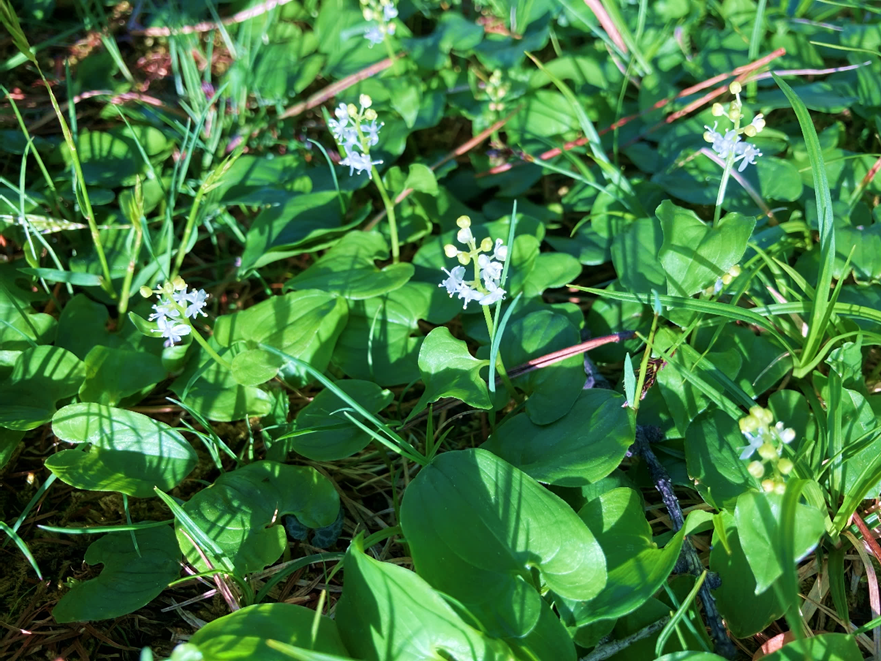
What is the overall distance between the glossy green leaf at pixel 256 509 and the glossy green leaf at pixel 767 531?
2.87 ft

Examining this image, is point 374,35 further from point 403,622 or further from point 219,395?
point 403,622

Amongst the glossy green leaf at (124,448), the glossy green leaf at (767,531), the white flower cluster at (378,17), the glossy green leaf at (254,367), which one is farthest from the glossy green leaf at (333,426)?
the white flower cluster at (378,17)

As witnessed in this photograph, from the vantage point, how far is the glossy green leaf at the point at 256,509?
148cm

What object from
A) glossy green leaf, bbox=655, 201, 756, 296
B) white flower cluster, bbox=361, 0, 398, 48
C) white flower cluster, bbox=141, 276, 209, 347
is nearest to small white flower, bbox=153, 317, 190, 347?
white flower cluster, bbox=141, 276, 209, 347

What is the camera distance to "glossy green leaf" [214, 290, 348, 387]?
5.96 feet

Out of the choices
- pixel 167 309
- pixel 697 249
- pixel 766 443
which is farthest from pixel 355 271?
pixel 766 443

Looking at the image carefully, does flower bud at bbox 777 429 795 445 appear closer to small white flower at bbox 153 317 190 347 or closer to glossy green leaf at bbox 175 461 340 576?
glossy green leaf at bbox 175 461 340 576

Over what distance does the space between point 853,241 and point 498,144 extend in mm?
1202

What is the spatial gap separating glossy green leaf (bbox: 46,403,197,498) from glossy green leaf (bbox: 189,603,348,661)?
1.52 ft

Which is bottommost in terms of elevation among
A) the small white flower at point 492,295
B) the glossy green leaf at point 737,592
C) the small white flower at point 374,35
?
the glossy green leaf at point 737,592

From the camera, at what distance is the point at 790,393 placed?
5.41 ft

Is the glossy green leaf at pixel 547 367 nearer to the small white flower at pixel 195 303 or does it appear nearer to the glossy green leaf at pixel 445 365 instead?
the glossy green leaf at pixel 445 365

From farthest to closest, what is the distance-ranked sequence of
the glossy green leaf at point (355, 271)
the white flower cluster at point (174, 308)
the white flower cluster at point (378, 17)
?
the white flower cluster at point (378, 17) < the glossy green leaf at point (355, 271) < the white flower cluster at point (174, 308)

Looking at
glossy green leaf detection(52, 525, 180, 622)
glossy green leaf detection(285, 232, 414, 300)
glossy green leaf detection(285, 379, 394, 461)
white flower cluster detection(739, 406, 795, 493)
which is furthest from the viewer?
glossy green leaf detection(285, 232, 414, 300)
